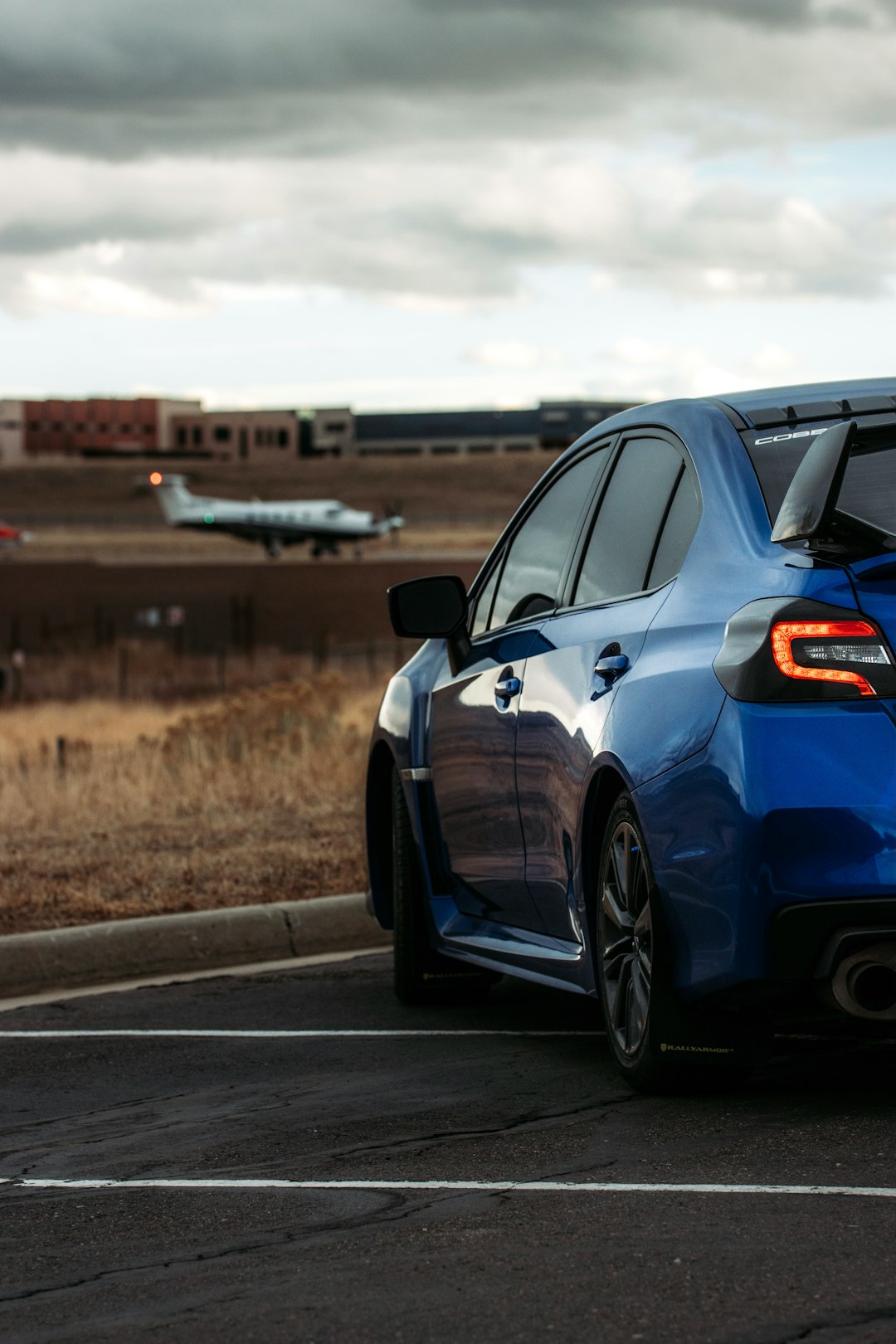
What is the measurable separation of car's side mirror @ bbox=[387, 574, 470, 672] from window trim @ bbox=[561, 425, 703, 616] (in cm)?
75

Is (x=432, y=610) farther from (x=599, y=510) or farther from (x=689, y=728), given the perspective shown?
(x=689, y=728)

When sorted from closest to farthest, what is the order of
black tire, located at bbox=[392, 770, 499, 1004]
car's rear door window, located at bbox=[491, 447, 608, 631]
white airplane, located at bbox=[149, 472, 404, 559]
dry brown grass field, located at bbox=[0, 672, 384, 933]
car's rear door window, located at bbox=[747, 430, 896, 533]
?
car's rear door window, located at bbox=[747, 430, 896, 533] < car's rear door window, located at bbox=[491, 447, 608, 631] < black tire, located at bbox=[392, 770, 499, 1004] < dry brown grass field, located at bbox=[0, 672, 384, 933] < white airplane, located at bbox=[149, 472, 404, 559]

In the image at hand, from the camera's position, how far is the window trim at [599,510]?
221 inches

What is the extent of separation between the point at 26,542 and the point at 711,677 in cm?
10861

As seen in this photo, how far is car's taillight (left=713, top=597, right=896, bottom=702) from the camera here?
476cm

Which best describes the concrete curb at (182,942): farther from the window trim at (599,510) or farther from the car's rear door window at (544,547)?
the window trim at (599,510)

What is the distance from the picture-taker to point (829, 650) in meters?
4.77

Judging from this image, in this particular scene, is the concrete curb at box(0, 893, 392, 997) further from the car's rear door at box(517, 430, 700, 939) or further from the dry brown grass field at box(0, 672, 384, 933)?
the car's rear door at box(517, 430, 700, 939)

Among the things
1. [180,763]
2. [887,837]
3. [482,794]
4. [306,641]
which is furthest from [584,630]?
[306,641]

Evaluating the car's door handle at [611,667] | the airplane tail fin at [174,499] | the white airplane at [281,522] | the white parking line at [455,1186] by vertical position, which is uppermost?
the airplane tail fin at [174,499]

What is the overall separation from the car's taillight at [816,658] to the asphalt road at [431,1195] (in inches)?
41.2

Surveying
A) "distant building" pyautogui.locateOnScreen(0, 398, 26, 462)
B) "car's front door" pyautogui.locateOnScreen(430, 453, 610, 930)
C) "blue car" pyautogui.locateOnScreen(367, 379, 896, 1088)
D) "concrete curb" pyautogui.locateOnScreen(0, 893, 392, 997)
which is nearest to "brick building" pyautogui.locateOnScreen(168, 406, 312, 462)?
"distant building" pyautogui.locateOnScreen(0, 398, 26, 462)

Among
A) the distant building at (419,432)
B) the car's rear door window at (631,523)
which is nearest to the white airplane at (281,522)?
the distant building at (419,432)

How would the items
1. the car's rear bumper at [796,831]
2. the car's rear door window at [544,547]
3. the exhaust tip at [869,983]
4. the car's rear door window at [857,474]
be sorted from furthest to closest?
the car's rear door window at [544,547], the car's rear door window at [857,474], the exhaust tip at [869,983], the car's rear bumper at [796,831]
